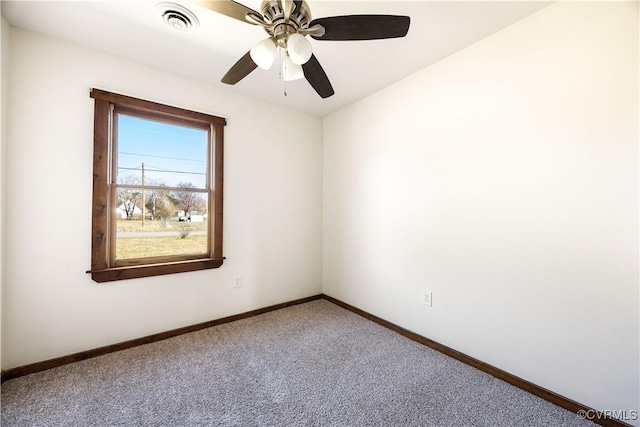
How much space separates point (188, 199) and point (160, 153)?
491 millimetres

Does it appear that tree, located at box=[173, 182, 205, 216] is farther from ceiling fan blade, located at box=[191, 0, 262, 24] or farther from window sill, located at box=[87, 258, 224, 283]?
ceiling fan blade, located at box=[191, 0, 262, 24]

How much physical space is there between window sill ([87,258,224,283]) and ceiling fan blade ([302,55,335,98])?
1.90 metres

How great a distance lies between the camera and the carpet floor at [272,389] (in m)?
1.50

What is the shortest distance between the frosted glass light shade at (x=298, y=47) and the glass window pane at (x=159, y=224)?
1854mm

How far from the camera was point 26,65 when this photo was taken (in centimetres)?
187

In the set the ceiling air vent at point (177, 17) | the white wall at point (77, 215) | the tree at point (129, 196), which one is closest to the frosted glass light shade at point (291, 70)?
the ceiling air vent at point (177, 17)

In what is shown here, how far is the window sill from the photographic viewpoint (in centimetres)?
212

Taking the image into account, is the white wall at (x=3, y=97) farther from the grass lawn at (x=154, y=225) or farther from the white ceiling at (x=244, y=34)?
the grass lawn at (x=154, y=225)

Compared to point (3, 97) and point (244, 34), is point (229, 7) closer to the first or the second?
point (244, 34)

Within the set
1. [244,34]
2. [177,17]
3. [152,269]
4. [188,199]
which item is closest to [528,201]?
[244,34]

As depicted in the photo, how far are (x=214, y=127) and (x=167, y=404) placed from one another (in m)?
2.33

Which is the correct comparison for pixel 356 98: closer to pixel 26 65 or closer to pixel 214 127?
pixel 214 127

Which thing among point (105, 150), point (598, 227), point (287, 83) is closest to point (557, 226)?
point (598, 227)

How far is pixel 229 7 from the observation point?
4.17ft
